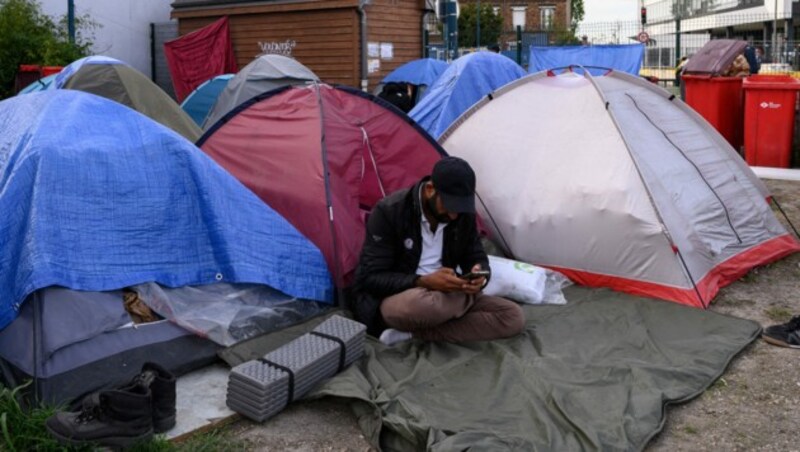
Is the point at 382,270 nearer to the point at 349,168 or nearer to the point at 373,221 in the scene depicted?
the point at 373,221

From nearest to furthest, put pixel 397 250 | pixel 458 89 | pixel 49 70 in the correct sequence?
pixel 397 250 → pixel 458 89 → pixel 49 70

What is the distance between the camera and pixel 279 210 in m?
5.02

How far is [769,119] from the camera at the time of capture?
947 cm

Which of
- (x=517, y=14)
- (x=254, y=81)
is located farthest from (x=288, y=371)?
(x=517, y=14)

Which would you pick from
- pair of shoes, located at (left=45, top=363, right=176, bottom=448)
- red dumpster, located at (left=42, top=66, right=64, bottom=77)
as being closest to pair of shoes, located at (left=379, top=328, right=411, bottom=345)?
pair of shoes, located at (left=45, top=363, right=176, bottom=448)

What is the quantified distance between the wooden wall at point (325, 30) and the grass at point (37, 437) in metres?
11.3

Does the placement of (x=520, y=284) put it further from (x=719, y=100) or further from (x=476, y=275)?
(x=719, y=100)

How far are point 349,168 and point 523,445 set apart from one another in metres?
2.40

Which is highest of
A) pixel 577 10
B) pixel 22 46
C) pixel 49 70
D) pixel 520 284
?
pixel 577 10

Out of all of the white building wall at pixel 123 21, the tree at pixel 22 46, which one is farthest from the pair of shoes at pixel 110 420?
the white building wall at pixel 123 21

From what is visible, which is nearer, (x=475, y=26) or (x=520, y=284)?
(x=520, y=284)

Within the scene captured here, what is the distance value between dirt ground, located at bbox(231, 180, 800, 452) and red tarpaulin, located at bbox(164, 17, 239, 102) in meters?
12.5

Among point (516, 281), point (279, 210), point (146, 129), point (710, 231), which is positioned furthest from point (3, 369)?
point (710, 231)

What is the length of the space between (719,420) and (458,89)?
6249 millimetres
